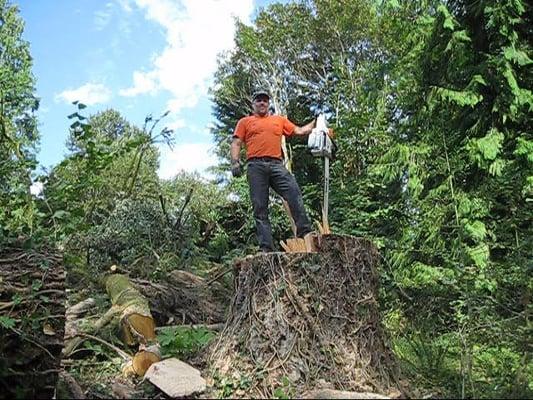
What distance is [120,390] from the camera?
3598 mm

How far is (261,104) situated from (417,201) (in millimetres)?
4696

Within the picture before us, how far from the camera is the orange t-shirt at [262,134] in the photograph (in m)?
4.85

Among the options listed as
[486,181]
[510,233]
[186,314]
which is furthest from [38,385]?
[486,181]

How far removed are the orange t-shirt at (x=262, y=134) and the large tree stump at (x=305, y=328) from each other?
1.17 metres

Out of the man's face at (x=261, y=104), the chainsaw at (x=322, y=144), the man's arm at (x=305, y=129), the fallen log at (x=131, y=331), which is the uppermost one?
the man's face at (x=261, y=104)

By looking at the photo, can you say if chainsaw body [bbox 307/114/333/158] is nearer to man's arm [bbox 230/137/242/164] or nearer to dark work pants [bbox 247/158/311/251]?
dark work pants [bbox 247/158/311/251]

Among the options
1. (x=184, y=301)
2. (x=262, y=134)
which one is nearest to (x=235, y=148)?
(x=262, y=134)

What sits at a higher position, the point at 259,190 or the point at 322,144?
the point at 322,144

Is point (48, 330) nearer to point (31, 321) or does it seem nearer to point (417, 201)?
point (31, 321)

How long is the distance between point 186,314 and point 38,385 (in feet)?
10.1

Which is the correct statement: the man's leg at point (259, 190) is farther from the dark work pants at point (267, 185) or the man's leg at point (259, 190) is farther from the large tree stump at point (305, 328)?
the large tree stump at point (305, 328)

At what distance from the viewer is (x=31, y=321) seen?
11.3 ft

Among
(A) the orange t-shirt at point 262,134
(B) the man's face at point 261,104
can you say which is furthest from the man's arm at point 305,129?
(B) the man's face at point 261,104

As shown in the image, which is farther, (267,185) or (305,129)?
(305,129)
